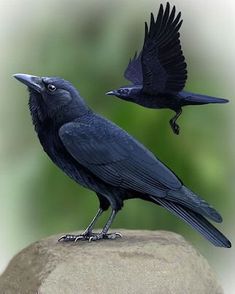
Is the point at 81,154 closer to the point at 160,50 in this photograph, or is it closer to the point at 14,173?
the point at 160,50

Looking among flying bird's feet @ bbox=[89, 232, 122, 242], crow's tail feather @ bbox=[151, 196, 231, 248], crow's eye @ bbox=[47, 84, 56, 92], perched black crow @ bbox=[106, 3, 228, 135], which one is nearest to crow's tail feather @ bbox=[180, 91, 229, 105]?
perched black crow @ bbox=[106, 3, 228, 135]

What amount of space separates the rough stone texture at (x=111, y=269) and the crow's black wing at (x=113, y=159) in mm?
340

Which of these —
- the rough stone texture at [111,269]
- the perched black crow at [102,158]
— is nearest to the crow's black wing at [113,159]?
the perched black crow at [102,158]

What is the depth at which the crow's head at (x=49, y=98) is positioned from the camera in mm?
5438

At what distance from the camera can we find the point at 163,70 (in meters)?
5.50

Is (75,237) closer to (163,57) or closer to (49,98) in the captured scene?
(49,98)

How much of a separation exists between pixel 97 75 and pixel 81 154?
185cm

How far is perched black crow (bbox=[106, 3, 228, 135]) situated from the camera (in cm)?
546

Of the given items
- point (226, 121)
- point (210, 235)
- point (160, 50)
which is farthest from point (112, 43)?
point (210, 235)

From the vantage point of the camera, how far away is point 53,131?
543cm

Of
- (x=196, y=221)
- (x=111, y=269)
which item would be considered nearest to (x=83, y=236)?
(x=111, y=269)

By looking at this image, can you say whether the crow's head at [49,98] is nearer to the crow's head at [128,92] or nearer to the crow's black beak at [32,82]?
the crow's black beak at [32,82]

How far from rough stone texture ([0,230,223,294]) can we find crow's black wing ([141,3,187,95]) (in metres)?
0.88

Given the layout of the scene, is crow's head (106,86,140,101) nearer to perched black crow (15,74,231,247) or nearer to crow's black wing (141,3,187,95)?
crow's black wing (141,3,187,95)
